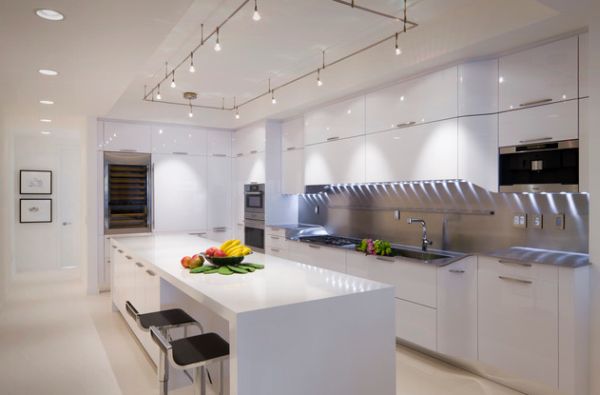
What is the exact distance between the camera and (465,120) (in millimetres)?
3205

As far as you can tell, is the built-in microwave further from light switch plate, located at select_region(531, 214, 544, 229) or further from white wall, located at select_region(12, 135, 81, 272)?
white wall, located at select_region(12, 135, 81, 272)

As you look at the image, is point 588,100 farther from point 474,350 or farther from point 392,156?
point 474,350

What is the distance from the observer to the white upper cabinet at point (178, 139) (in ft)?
19.9

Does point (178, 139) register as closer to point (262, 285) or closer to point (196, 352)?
point (262, 285)

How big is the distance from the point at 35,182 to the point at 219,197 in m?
3.61

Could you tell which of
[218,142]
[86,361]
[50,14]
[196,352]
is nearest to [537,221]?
[196,352]

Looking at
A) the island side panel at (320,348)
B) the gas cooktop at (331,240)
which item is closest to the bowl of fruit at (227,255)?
the island side panel at (320,348)

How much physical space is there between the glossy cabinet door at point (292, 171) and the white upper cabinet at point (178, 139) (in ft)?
4.87

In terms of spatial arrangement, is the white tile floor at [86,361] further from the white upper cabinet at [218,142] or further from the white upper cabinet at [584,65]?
the white upper cabinet at [218,142]

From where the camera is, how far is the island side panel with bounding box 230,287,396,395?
1704 millimetres

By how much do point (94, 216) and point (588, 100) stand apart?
552 centimetres

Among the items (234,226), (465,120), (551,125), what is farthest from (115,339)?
(551,125)

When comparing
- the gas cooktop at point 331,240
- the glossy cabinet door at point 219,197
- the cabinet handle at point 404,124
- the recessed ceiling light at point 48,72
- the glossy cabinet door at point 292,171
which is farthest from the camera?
the glossy cabinet door at point 219,197

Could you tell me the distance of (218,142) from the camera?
657 centimetres
